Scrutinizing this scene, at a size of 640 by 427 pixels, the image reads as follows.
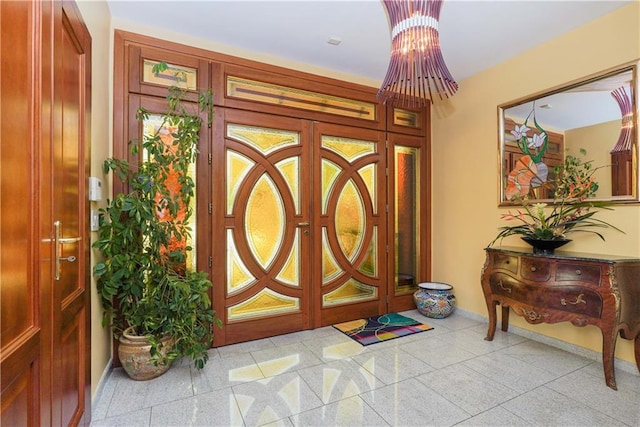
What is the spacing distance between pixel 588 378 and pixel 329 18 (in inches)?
131

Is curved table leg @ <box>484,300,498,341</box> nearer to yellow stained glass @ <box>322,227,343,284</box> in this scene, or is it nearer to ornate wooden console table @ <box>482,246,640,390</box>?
ornate wooden console table @ <box>482,246,640,390</box>

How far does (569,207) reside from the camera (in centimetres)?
262

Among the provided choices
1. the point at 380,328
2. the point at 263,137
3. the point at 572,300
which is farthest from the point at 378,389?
the point at 263,137

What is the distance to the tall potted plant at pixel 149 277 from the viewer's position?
6.59 feet

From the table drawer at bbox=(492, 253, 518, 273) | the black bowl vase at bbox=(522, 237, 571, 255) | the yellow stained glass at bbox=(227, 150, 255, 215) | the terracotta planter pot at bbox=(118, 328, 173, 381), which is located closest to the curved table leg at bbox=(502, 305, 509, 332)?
the table drawer at bbox=(492, 253, 518, 273)

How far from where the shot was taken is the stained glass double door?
113 inches

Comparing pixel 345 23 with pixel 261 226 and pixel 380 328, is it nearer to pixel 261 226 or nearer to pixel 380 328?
pixel 261 226

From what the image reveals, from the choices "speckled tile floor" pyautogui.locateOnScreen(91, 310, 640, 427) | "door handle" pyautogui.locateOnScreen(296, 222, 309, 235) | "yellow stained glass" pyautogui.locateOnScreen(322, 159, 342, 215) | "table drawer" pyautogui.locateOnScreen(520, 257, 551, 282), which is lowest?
"speckled tile floor" pyautogui.locateOnScreen(91, 310, 640, 427)

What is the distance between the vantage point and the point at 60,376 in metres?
1.35

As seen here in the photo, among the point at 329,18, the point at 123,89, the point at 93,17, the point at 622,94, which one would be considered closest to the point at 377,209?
the point at 329,18

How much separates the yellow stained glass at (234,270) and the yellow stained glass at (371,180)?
5.21 ft

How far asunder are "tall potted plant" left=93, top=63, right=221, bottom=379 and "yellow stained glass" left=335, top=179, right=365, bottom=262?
5.16ft

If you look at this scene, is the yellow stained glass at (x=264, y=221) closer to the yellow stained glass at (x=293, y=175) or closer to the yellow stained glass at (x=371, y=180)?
the yellow stained glass at (x=293, y=175)

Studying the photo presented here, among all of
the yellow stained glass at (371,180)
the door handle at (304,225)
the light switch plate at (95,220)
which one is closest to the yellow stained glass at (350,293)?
the door handle at (304,225)
